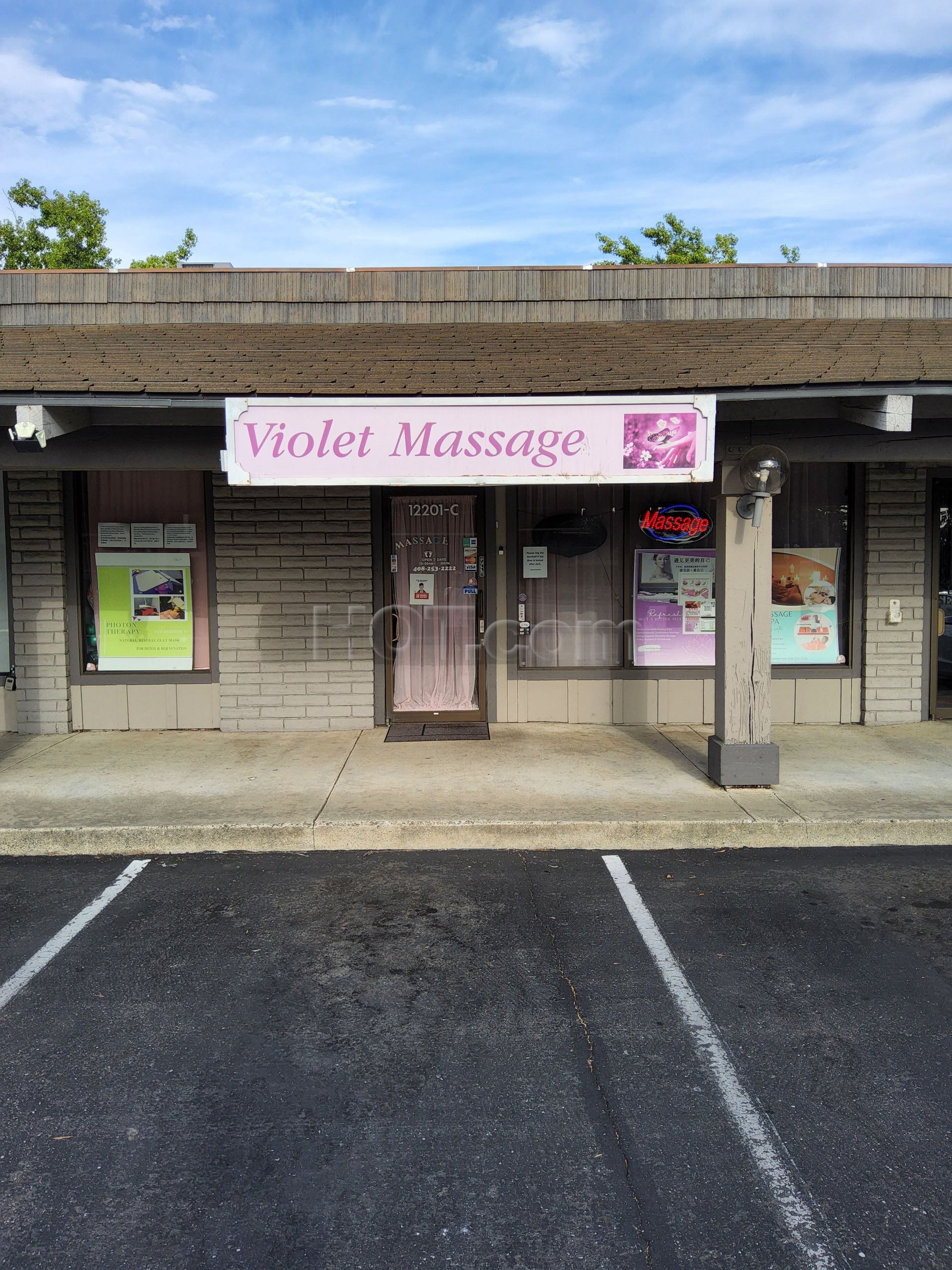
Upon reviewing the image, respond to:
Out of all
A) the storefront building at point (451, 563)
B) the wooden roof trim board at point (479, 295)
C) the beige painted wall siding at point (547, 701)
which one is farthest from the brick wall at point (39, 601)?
the beige painted wall siding at point (547, 701)

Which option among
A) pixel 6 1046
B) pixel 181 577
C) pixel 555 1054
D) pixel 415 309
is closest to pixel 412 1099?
pixel 555 1054

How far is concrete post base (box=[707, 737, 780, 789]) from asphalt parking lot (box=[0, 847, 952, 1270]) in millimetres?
1329

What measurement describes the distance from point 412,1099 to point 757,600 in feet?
14.9

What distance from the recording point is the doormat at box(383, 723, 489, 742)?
862 cm

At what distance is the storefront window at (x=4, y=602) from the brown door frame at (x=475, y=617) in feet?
11.6

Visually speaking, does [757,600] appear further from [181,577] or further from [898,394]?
[181,577]

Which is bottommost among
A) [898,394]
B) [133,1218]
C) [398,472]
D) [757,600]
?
[133,1218]

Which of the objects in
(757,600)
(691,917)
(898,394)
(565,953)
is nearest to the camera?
(565,953)

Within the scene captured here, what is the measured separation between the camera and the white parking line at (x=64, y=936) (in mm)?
4230

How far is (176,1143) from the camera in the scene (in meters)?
3.13

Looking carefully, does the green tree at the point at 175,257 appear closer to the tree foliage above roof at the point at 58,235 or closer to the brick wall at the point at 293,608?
the tree foliage above roof at the point at 58,235

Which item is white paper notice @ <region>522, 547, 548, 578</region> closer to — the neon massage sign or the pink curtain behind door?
the pink curtain behind door

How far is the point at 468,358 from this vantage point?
7.57 m

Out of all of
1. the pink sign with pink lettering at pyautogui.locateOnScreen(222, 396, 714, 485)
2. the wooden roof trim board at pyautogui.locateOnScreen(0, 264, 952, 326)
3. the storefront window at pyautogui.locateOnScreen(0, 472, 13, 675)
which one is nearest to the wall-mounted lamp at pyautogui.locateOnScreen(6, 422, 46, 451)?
the pink sign with pink lettering at pyautogui.locateOnScreen(222, 396, 714, 485)
